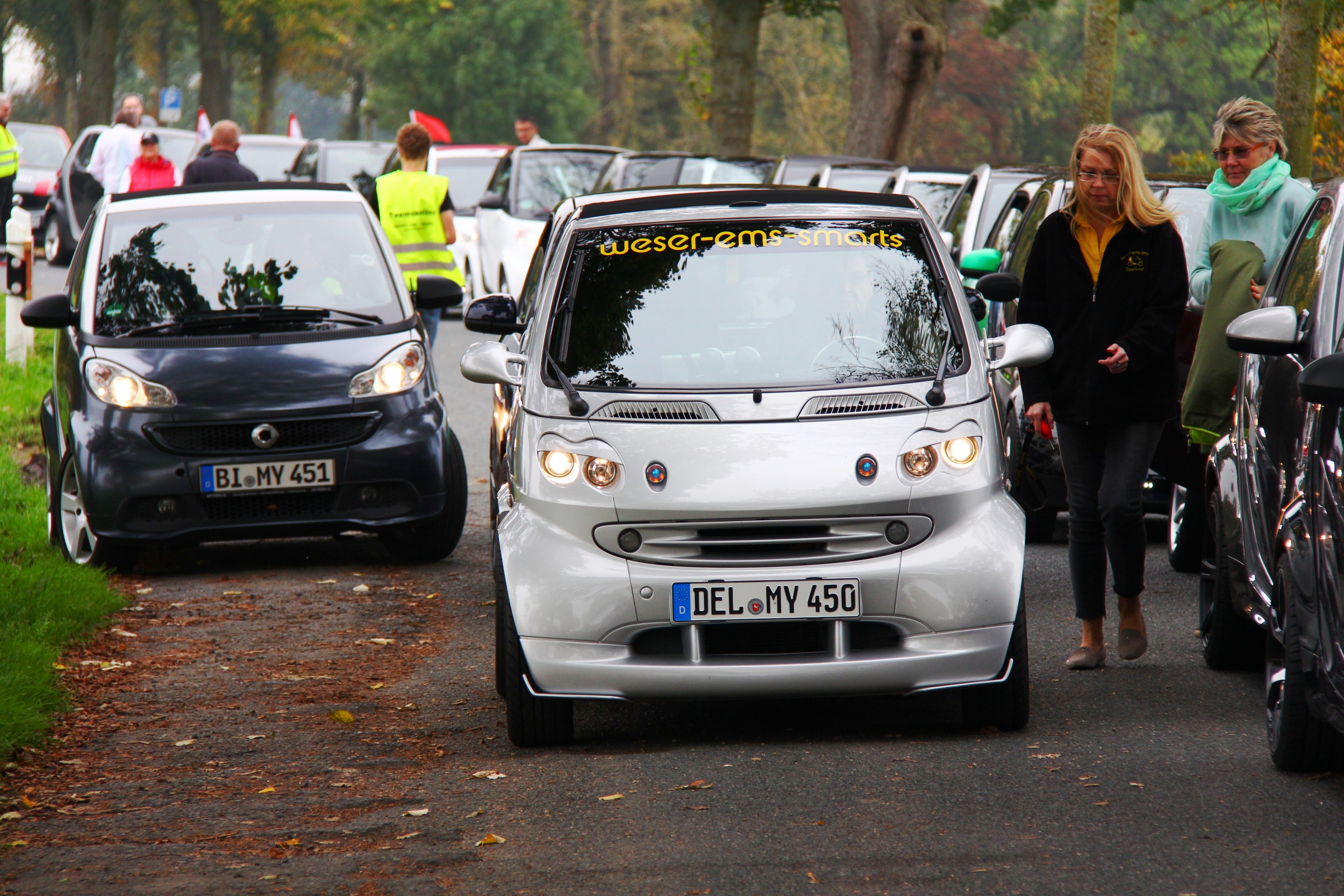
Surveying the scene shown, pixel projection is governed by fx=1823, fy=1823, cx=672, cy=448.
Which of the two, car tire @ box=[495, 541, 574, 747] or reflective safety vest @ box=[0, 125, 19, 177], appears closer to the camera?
car tire @ box=[495, 541, 574, 747]

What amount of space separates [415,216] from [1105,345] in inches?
292

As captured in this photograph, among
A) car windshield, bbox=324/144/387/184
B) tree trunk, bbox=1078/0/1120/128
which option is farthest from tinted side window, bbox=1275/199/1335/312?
car windshield, bbox=324/144/387/184

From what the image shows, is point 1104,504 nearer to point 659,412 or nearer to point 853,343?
point 853,343

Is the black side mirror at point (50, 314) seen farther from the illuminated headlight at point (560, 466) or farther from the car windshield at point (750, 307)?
the illuminated headlight at point (560, 466)

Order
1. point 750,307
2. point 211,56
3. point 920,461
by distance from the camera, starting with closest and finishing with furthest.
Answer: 1. point 920,461
2. point 750,307
3. point 211,56

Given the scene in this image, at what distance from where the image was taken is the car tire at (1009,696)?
5.61 meters

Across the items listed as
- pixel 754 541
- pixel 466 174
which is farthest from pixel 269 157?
pixel 754 541

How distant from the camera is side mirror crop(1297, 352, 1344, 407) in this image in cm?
443

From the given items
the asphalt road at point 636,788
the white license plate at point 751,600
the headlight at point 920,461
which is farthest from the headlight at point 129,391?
the headlight at point 920,461

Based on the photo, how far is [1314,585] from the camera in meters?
4.80

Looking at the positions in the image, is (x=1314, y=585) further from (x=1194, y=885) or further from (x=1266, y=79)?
(x=1266, y=79)

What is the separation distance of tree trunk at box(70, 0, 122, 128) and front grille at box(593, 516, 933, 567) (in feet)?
133

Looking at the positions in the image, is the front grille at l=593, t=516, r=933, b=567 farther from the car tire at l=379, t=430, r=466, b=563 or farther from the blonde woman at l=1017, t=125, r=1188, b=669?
the car tire at l=379, t=430, r=466, b=563

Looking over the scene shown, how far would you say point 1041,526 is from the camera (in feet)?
31.2
